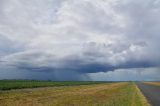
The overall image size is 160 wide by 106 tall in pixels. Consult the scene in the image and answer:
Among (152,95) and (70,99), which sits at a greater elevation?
(152,95)

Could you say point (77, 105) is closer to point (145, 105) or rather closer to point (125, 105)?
point (125, 105)

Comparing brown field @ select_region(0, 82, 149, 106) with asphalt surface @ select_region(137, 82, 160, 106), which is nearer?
brown field @ select_region(0, 82, 149, 106)

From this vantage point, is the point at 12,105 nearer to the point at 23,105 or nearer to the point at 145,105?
the point at 23,105

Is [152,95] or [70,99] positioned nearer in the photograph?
[70,99]

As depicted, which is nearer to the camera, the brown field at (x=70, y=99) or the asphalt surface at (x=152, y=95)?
the brown field at (x=70, y=99)

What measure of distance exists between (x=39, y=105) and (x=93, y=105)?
611cm

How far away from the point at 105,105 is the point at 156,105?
19.7 ft

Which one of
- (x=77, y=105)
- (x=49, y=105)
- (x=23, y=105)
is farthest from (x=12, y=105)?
(x=77, y=105)

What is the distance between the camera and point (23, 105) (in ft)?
106

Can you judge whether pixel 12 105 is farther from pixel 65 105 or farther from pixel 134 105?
pixel 134 105

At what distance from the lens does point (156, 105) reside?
33.2 metres

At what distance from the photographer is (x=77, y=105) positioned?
1287 inches

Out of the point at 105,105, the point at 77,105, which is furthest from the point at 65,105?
the point at 105,105

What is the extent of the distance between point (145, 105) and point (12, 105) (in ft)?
49.1
